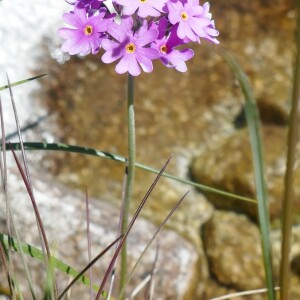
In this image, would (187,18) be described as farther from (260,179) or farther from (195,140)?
(195,140)

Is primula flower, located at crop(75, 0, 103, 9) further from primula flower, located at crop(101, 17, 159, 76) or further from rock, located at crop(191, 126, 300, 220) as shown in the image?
rock, located at crop(191, 126, 300, 220)

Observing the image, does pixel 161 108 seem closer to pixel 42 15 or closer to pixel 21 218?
pixel 42 15

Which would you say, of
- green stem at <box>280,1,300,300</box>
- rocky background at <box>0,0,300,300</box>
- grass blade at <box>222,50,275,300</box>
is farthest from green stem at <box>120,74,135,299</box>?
rocky background at <box>0,0,300,300</box>

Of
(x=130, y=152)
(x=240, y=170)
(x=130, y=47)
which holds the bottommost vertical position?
(x=130, y=152)

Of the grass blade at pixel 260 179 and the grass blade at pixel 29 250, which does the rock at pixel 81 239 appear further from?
the grass blade at pixel 260 179

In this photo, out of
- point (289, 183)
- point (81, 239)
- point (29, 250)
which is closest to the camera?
point (289, 183)

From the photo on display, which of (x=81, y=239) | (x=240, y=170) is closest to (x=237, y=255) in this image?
(x=240, y=170)

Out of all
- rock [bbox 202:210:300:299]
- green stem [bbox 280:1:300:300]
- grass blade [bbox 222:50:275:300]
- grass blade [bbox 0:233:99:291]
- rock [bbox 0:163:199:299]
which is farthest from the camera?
rock [bbox 202:210:300:299]
